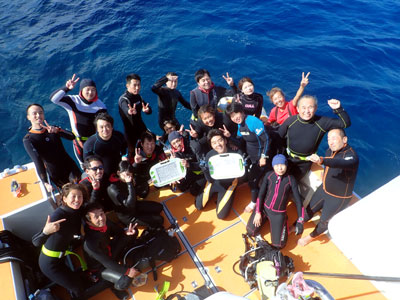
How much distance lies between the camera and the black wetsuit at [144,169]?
3740 millimetres

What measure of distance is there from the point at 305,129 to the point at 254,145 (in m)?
0.75

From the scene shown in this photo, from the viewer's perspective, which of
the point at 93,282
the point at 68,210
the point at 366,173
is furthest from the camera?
the point at 366,173

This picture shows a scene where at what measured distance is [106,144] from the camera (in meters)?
3.33

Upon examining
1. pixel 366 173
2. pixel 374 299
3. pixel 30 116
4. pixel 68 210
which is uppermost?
pixel 30 116

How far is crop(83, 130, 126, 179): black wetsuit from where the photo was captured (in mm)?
3293

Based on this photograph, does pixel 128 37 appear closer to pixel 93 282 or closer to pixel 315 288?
pixel 93 282

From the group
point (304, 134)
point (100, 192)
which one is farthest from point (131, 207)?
point (304, 134)

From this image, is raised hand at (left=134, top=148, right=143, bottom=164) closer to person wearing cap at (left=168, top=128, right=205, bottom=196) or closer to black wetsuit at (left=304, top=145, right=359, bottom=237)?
person wearing cap at (left=168, top=128, right=205, bottom=196)

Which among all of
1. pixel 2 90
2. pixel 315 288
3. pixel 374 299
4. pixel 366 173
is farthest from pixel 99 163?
pixel 2 90

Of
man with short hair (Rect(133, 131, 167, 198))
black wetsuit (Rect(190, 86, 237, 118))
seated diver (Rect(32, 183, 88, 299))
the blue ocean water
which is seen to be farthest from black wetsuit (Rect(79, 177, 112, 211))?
the blue ocean water

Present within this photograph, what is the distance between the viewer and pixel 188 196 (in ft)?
13.4

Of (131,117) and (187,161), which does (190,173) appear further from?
(131,117)

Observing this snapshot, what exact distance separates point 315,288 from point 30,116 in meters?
3.71

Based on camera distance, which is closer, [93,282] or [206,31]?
[93,282]
